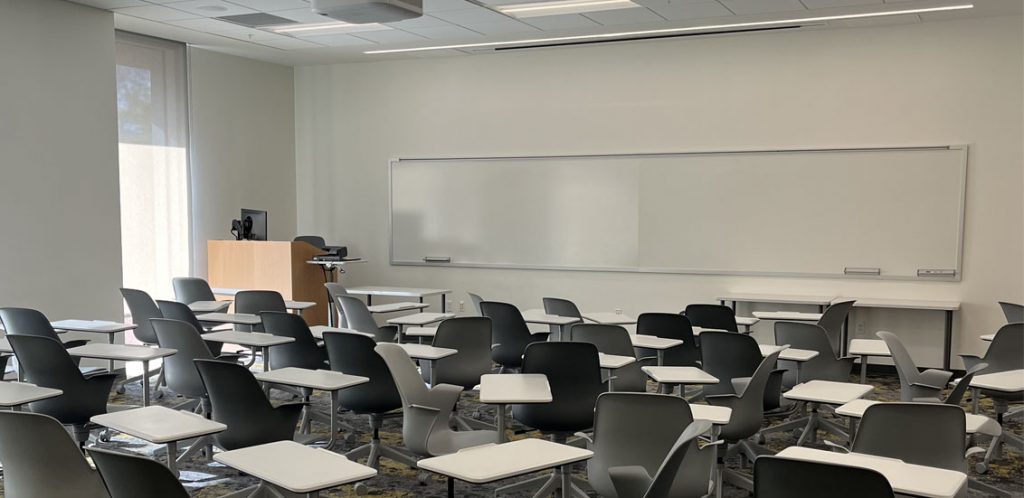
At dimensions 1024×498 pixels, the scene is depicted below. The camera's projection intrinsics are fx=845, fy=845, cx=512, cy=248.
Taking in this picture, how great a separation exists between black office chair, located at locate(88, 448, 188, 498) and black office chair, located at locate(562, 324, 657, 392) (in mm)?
3417

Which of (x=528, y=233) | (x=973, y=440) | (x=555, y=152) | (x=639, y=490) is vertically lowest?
(x=973, y=440)

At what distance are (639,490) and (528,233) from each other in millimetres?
7428

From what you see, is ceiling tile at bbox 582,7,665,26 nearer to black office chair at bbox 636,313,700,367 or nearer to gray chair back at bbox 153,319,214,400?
black office chair at bbox 636,313,700,367

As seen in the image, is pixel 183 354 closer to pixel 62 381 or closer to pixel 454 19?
pixel 62 381

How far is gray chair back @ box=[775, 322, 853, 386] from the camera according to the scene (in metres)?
6.26

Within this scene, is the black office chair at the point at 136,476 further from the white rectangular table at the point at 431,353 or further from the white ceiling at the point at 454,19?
the white ceiling at the point at 454,19

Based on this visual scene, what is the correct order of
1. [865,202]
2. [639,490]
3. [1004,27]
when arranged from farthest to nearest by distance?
1. [865,202]
2. [1004,27]
3. [639,490]

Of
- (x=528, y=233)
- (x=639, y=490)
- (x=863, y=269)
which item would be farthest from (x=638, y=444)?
(x=528, y=233)

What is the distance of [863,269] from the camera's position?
9.24 m

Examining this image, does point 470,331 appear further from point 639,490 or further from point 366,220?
point 366,220

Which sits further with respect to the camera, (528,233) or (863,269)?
(528,233)

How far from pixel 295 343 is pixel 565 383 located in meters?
2.35

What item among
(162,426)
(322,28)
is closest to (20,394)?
(162,426)

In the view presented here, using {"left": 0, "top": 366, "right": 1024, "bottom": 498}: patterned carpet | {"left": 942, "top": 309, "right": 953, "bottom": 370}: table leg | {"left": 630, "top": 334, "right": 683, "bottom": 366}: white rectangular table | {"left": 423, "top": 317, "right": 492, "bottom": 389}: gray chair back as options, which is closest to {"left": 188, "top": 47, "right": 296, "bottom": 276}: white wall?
{"left": 0, "top": 366, "right": 1024, "bottom": 498}: patterned carpet
